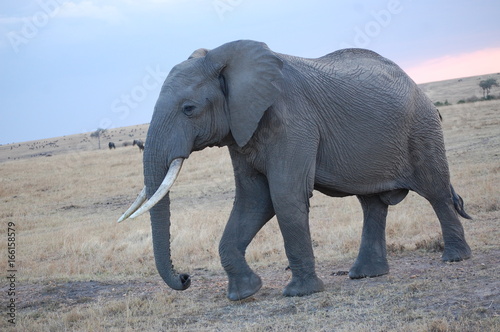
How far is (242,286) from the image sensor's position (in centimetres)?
729

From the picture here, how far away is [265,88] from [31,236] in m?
10.1

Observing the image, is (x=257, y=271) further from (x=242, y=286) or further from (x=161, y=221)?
(x=161, y=221)

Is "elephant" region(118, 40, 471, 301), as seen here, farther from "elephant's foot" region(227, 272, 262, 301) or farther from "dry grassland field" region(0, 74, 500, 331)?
"dry grassland field" region(0, 74, 500, 331)

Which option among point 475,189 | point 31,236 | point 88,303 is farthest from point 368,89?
point 31,236

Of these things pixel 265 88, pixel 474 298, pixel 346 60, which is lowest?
pixel 474 298

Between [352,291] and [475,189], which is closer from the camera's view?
[352,291]

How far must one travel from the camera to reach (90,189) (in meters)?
Result: 25.1

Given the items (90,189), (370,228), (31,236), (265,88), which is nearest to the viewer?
(265,88)

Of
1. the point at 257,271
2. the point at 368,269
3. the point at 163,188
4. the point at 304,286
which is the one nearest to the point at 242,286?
the point at 304,286

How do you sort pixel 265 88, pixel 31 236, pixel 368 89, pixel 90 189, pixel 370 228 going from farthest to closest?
1. pixel 90 189
2. pixel 31 236
3. pixel 370 228
4. pixel 368 89
5. pixel 265 88

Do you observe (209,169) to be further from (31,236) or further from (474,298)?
(474,298)

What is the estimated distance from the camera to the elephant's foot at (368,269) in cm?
812

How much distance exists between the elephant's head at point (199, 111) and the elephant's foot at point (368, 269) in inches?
101

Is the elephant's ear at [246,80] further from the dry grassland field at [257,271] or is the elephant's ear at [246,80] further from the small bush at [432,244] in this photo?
the small bush at [432,244]
